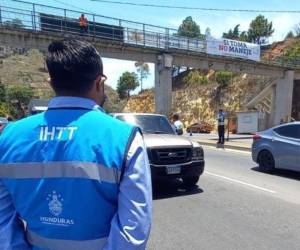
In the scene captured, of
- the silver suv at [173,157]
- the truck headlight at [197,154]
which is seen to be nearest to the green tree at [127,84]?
the silver suv at [173,157]

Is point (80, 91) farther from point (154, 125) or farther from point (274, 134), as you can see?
point (274, 134)

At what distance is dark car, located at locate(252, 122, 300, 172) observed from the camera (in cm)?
1183

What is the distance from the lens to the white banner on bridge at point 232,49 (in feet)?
122

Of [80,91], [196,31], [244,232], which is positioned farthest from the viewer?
[196,31]

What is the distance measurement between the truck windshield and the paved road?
1282 millimetres

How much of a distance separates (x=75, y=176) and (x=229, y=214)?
583cm

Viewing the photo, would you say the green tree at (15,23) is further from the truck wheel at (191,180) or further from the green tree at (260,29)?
the green tree at (260,29)

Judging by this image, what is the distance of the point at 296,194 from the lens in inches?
367

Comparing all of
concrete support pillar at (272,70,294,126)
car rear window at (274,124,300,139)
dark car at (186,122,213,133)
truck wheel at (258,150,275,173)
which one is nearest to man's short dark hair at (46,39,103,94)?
car rear window at (274,124,300,139)

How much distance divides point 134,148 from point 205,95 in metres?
61.4

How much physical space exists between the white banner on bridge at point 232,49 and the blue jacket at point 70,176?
3584 centimetres

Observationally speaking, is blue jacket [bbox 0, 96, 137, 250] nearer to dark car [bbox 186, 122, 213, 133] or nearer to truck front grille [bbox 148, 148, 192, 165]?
truck front grille [bbox 148, 148, 192, 165]

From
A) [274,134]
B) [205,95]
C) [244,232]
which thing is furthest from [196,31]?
[244,232]

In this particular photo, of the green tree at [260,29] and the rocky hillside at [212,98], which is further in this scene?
the green tree at [260,29]
